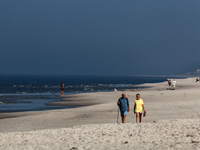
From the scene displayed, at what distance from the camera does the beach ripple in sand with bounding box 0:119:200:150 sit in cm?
1080

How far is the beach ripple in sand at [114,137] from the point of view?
35.4 ft

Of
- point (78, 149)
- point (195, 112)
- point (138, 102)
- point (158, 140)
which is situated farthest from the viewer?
point (195, 112)

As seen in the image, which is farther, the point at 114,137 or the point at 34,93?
the point at 34,93

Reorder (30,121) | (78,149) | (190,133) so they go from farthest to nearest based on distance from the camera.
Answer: (30,121)
(190,133)
(78,149)

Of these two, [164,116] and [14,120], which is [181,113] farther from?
[14,120]

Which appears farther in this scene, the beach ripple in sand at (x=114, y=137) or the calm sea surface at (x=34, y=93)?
the calm sea surface at (x=34, y=93)

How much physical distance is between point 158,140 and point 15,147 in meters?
4.99

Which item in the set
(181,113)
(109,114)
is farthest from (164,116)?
Result: (109,114)

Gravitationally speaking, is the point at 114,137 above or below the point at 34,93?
above

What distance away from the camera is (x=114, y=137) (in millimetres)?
12031

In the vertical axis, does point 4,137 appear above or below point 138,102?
below

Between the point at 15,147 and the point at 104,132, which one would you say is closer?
the point at 15,147

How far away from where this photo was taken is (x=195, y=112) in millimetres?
19766

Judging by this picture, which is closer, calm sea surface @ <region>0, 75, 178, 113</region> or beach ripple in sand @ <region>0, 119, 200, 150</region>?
beach ripple in sand @ <region>0, 119, 200, 150</region>
